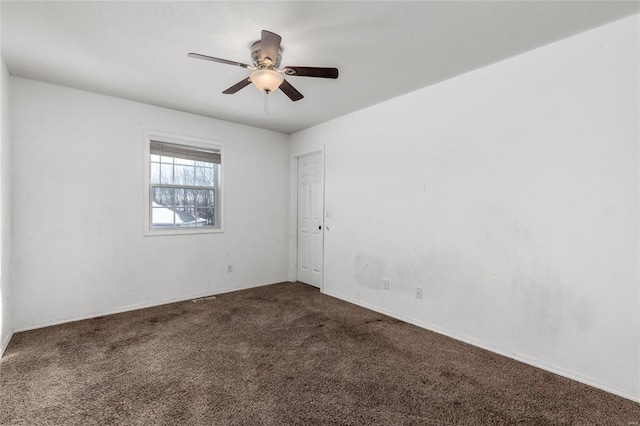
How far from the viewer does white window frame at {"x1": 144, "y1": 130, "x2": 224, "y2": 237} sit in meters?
3.74

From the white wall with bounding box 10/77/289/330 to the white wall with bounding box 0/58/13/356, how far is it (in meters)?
0.15

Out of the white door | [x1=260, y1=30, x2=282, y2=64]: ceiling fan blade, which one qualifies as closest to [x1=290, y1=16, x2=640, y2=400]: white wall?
the white door

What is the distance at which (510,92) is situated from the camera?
101 inches

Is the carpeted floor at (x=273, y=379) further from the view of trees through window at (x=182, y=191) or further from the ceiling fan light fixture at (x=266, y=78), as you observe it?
the ceiling fan light fixture at (x=266, y=78)

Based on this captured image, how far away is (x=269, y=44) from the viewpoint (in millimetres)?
1947

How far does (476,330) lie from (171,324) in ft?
9.98

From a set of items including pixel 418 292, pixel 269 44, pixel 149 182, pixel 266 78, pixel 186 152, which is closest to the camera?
pixel 269 44

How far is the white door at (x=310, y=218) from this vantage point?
4.66 m

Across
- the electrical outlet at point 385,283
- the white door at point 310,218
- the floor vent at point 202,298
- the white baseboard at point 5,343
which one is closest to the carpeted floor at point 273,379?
the white baseboard at point 5,343

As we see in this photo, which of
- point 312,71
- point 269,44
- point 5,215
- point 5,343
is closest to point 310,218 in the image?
point 312,71

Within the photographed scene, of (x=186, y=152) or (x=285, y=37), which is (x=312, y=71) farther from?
(x=186, y=152)

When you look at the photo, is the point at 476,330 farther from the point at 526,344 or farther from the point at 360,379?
the point at 360,379

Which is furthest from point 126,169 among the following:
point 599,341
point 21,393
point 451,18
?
point 599,341

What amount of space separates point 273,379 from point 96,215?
2.78 metres
